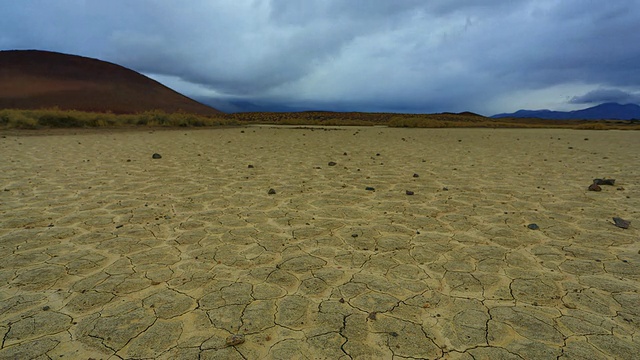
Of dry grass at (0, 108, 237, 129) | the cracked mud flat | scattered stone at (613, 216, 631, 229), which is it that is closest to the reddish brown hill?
dry grass at (0, 108, 237, 129)

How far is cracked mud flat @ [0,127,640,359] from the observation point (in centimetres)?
161

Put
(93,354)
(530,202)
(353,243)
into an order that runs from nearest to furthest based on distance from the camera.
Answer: (93,354)
(353,243)
(530,202)

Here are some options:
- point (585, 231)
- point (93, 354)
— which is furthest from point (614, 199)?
point (93, 354)

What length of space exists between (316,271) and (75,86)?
167 ft

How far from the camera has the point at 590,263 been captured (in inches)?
95.7

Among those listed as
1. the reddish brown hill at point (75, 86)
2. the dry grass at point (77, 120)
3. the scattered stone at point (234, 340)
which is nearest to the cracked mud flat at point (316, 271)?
the scattered stone at point (234, 340)

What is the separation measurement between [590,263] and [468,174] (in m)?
3.78

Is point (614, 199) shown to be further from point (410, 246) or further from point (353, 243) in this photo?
point (353, 243)

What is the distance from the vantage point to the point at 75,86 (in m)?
39.9

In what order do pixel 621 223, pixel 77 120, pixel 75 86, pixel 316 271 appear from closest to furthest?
pixel 316 271
pixel 621 223
pixel 77 120
pixel 75 86

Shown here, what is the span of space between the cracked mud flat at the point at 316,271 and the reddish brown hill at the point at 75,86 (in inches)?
1626

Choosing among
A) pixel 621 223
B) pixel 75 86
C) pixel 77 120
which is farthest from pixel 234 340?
pixel 75 86

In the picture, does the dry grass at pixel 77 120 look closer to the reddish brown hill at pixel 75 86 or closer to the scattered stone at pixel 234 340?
the scattered stone at pixel 234 340

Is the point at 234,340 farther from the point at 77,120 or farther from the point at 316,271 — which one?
the point at 77,120
